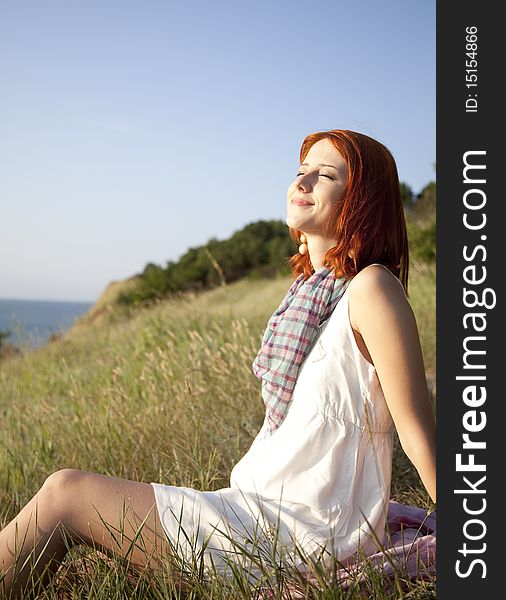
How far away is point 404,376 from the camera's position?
176cm

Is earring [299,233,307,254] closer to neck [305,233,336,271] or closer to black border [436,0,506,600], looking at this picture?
neck [305,233,336,271]

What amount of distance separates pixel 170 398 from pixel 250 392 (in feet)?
1.45

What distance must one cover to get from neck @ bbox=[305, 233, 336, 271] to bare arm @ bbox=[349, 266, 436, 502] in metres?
0.34

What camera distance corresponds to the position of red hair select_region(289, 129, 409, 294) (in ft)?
6.59

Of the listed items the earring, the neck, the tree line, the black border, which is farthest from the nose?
the tree line

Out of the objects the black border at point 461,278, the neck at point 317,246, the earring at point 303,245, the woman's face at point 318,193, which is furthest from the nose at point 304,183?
the black border at point 461,278

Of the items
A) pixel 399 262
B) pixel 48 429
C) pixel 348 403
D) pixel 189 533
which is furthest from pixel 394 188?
pixel 48 429

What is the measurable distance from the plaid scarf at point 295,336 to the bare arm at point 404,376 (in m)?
0.23

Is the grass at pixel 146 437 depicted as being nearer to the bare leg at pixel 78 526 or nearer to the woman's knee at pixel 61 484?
the bare leg at pixel 78 526

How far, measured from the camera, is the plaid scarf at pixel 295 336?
6.55 ft

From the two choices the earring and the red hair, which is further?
the earring

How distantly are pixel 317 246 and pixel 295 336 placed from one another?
28 centimetres

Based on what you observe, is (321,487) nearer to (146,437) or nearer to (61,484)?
(61,484)

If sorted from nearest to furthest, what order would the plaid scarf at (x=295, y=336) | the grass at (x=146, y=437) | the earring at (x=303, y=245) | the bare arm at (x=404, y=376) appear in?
the bare arm at (x=404, y=376) → the plaid scarf at (x=295, y=336) → the earring at (x=303, y=245) → the grass at (x=146, y=437)
